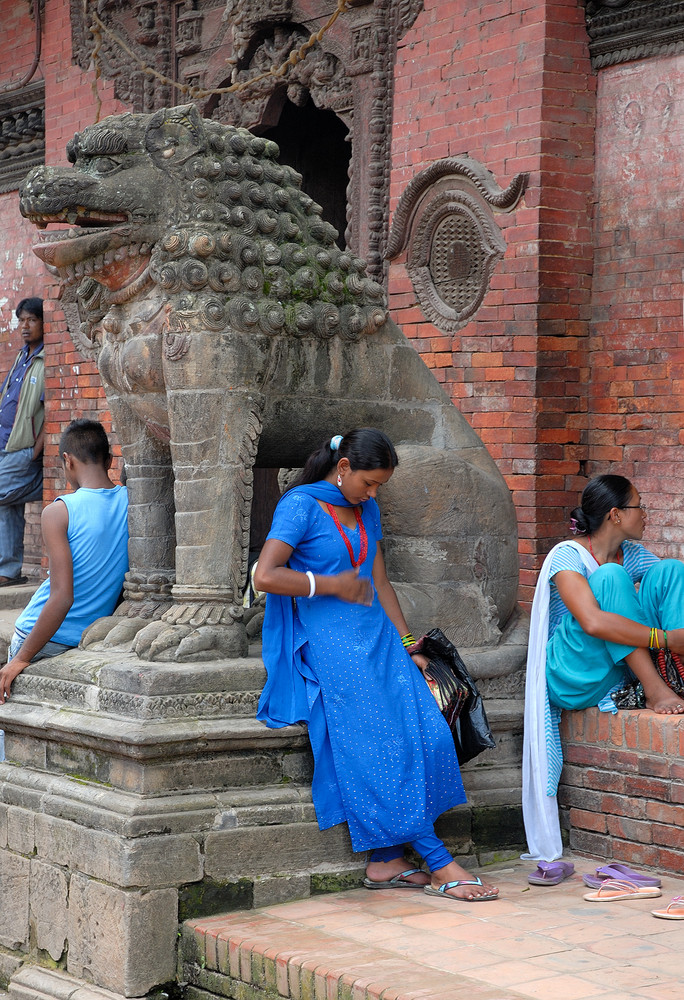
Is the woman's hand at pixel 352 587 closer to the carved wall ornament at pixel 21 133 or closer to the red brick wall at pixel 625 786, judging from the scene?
the red brick wall at pixel 625 786

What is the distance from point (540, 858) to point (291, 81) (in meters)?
5.31

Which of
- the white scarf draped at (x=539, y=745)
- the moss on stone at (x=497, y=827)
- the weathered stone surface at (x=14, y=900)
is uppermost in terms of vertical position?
the white scarf draped at (x=539, y=745)

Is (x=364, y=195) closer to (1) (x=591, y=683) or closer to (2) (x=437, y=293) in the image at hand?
(2) (x=437, y=293)

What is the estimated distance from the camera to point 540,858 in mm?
4508

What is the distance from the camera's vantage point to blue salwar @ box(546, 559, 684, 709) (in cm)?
450

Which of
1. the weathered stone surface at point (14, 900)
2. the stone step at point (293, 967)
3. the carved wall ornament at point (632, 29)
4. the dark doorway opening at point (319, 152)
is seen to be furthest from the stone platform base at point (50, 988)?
the dark doorway opening at point (319, 152)

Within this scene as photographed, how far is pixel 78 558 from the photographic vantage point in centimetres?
473

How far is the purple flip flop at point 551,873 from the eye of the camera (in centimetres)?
430

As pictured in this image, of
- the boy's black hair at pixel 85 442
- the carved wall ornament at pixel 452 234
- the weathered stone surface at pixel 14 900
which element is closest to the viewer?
the weathered stone surface at pixel 14 900

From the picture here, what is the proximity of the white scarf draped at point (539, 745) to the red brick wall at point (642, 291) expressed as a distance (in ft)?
5.50

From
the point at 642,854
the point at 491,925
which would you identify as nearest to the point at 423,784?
the point at 491,925

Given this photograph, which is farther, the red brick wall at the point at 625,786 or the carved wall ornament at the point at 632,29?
the carved wall ornament at the point at 632,29

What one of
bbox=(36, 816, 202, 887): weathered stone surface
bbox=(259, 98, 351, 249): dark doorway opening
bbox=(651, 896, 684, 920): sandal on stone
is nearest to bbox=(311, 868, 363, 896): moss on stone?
bbox=(36, 816, 202, 887): weathered stone surface

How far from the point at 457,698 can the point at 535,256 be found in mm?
2774
